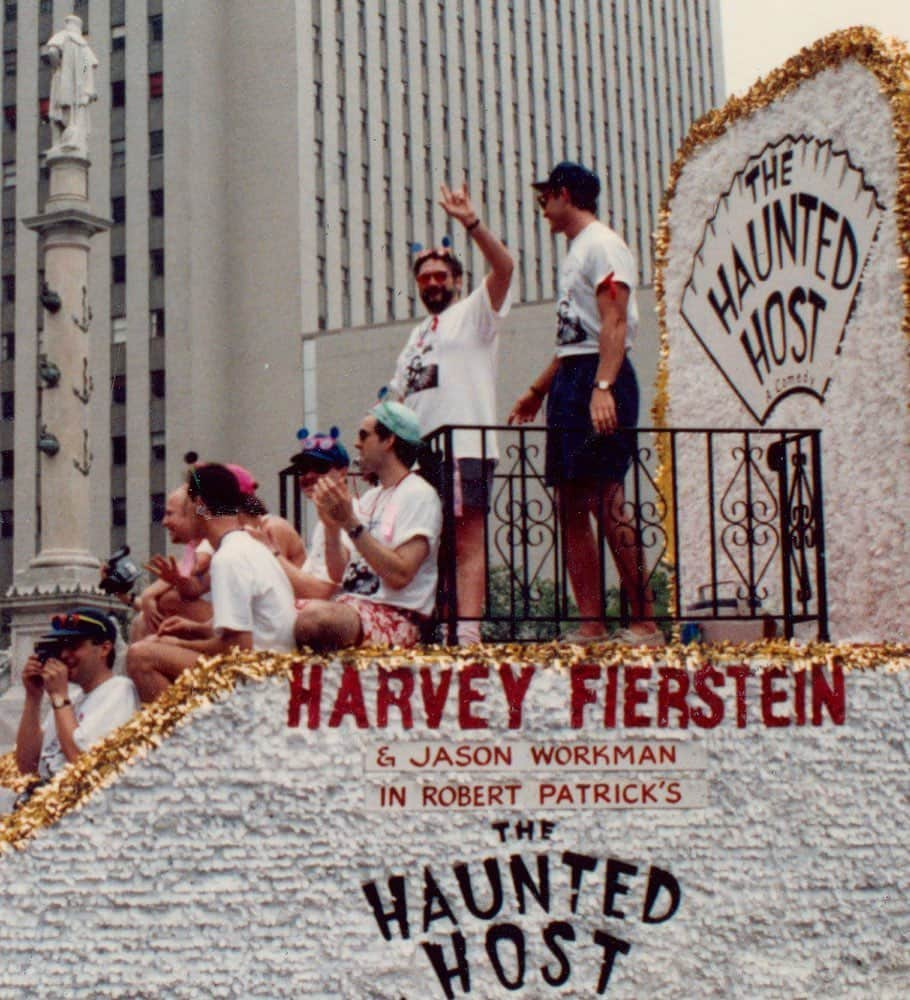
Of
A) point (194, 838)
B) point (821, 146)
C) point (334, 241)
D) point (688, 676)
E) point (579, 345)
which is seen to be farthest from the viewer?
point (334, 241)

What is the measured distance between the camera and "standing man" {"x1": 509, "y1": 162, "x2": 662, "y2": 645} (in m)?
7.00

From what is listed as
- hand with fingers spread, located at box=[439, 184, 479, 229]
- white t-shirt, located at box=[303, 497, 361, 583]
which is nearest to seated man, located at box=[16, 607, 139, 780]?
white t-shirt, located at box=[303, 497, 361, 583]

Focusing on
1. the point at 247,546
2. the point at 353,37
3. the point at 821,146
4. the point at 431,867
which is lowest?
the point at 431,867

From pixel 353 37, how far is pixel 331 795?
57631 millimetres

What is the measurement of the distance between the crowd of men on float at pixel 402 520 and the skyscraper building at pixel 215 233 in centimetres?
4512

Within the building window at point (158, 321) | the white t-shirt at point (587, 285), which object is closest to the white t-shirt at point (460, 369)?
the white t-shirt at point (587, 285)

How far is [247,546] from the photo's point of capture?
21.1 feet

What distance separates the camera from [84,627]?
7273mm

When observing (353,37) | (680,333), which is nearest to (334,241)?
(353,37)

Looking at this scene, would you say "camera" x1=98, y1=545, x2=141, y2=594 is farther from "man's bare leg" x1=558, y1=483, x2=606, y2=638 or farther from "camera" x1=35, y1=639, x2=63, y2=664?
"man's bare leg" x1=558, y1=483, x2=606, y2=638

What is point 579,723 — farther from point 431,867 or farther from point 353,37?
point 353,37

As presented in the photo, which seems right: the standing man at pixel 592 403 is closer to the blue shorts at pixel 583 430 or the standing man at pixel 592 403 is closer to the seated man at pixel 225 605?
the blue shorts at pixel 583 430

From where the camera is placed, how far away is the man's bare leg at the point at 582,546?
7105mm

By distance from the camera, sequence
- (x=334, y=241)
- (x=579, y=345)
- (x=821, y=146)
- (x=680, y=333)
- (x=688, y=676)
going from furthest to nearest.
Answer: (x=334, y=241) < (x=680, y=333) < (x=821, y=146) < (x=579, y=345) < (x=688, y=676)
